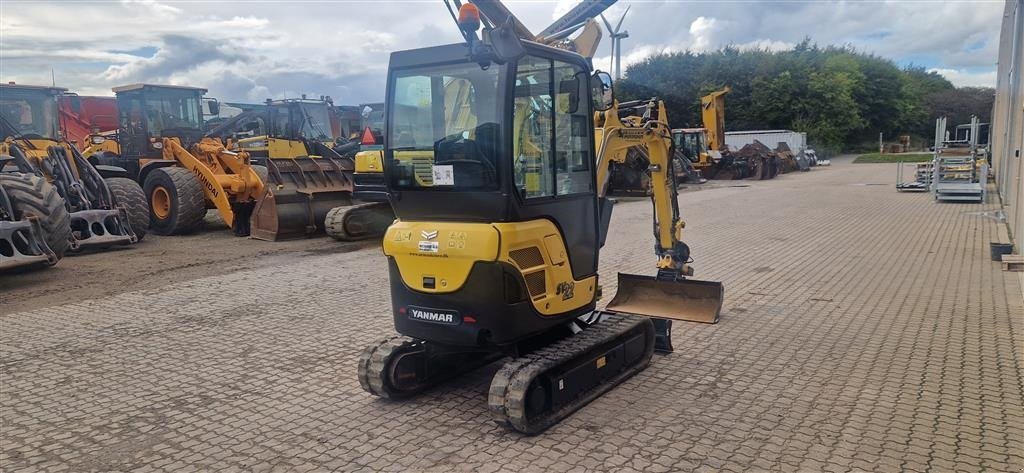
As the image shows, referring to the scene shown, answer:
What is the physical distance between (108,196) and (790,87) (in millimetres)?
44569

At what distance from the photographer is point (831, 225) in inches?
A: 535

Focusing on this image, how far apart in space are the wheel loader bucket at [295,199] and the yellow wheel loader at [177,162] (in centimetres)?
73

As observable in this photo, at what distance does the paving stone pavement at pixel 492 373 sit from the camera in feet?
13.0

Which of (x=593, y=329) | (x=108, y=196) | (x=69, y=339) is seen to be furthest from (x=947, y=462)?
(x=108, y=196)

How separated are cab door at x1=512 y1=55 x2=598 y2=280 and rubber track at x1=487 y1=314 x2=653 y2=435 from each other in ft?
1.52

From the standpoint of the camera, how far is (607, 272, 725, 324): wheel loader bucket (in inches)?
264

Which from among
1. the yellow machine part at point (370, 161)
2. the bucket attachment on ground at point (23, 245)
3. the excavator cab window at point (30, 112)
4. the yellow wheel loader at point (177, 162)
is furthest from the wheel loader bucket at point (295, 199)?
the bucket attachment on ground at point (23, 245)

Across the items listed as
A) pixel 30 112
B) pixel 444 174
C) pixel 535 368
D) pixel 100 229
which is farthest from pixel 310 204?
pixel 535 368

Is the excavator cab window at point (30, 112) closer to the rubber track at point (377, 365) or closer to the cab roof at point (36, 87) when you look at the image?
the cab roof at point (36, 87)

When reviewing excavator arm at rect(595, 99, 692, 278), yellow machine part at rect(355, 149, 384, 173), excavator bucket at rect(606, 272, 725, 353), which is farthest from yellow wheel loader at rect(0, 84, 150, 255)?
excavator arm at rect(595, 99, 692, 278)

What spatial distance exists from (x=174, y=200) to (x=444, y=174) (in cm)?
1030

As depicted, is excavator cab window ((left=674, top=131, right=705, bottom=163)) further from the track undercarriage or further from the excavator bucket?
the track undercarriage

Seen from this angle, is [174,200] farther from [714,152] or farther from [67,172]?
[714,152]

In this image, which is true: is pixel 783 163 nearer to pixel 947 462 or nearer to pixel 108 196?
pixel 108 196
